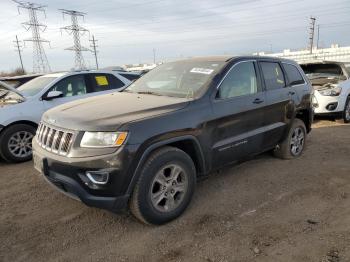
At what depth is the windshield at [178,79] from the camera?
13.7 ft

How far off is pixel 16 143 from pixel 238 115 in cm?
399

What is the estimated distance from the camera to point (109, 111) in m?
3.61

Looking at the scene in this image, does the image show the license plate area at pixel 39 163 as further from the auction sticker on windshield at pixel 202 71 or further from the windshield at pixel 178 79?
the auction sticker on windshield at pixel 202 71

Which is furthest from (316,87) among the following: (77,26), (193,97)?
(77,26)

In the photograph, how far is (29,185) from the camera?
195 inches

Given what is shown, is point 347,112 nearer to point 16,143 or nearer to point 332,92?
point 332,92

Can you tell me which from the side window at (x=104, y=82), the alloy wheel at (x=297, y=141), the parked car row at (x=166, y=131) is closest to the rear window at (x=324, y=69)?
the parked car row at (x=166, y=131)

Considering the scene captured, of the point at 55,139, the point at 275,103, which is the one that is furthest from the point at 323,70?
the point at 55,139

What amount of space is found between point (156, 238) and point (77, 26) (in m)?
45.7

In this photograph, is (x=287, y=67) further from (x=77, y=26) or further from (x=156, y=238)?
(x=77, y=26)

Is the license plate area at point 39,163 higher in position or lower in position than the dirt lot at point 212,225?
higher

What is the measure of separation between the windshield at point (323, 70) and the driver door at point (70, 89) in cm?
630

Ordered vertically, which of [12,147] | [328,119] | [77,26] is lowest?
[328,119]

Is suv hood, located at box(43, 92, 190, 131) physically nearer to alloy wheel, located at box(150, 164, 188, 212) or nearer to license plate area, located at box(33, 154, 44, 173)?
license plate area, located at box(33, 154, 44, 173)
